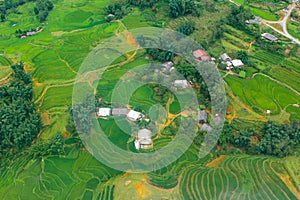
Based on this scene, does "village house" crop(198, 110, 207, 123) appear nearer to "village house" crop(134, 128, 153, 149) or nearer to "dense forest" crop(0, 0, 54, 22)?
"village house" crop(134, 128, 153, 149)

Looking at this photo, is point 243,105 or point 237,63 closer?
point 243,105

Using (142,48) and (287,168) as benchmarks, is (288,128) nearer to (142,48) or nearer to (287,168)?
(287,168)

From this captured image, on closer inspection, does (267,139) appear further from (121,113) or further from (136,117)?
(121,113)

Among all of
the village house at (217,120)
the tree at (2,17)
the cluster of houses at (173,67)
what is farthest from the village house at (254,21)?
the tree at (2,17)

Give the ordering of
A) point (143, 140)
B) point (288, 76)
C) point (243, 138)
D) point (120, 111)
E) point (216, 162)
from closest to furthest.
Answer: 1. point (216, 162)
2. point (243, 138)
3. point (143, 140)
4. point (120, 111)
5. point (288, 76)

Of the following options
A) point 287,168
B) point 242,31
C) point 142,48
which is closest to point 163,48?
point 142,48

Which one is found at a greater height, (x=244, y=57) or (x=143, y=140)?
(x=244, y=57)

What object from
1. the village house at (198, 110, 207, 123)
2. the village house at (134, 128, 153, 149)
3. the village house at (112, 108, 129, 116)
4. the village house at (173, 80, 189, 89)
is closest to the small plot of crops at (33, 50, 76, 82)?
the village house at (112, 108, 129, 116)

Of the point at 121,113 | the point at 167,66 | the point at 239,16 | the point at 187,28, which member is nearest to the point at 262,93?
the point at 167,66
